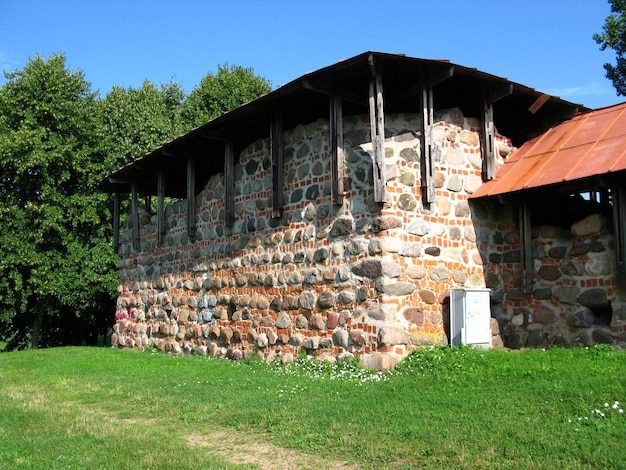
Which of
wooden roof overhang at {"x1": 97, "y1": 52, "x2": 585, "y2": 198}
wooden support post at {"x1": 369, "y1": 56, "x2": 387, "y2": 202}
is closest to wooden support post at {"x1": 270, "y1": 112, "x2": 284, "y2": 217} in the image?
wooden roof overhang at {"x1": 97, "y1": 52, "x2": 585, "y2": 198}

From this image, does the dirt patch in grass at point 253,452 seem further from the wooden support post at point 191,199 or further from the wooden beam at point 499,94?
the wooden support post at point 191,199

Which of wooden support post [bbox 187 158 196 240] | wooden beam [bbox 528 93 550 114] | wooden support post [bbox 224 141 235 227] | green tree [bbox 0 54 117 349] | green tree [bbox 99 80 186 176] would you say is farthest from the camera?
green tree [bbox 99 80 186 176]

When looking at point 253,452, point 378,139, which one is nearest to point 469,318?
point 378,139

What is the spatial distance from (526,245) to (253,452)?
5853 mm

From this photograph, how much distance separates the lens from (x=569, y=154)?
916 centimetres

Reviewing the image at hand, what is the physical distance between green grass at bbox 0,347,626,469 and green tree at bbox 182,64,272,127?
643 inches

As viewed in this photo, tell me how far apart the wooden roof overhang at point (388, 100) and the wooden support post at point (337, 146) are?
0.18 metres

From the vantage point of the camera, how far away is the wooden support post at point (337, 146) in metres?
9.25

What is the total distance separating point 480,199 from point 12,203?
14545 mm

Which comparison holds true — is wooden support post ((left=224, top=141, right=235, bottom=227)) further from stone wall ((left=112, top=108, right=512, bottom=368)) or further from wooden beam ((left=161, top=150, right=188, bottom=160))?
wooden beam ((left=161, top=150, right=188, bottom=160))

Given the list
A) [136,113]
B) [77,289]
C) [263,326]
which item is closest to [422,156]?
[263,326]

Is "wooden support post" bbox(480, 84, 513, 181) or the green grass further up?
"wooden support post" bbox(480, 84, 513, 181)

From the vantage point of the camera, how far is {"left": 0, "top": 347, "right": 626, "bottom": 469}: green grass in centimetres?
484

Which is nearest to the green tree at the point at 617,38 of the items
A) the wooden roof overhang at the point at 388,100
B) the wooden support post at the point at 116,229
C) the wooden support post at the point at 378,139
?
the wooden roof overhang at the point at 388,100
